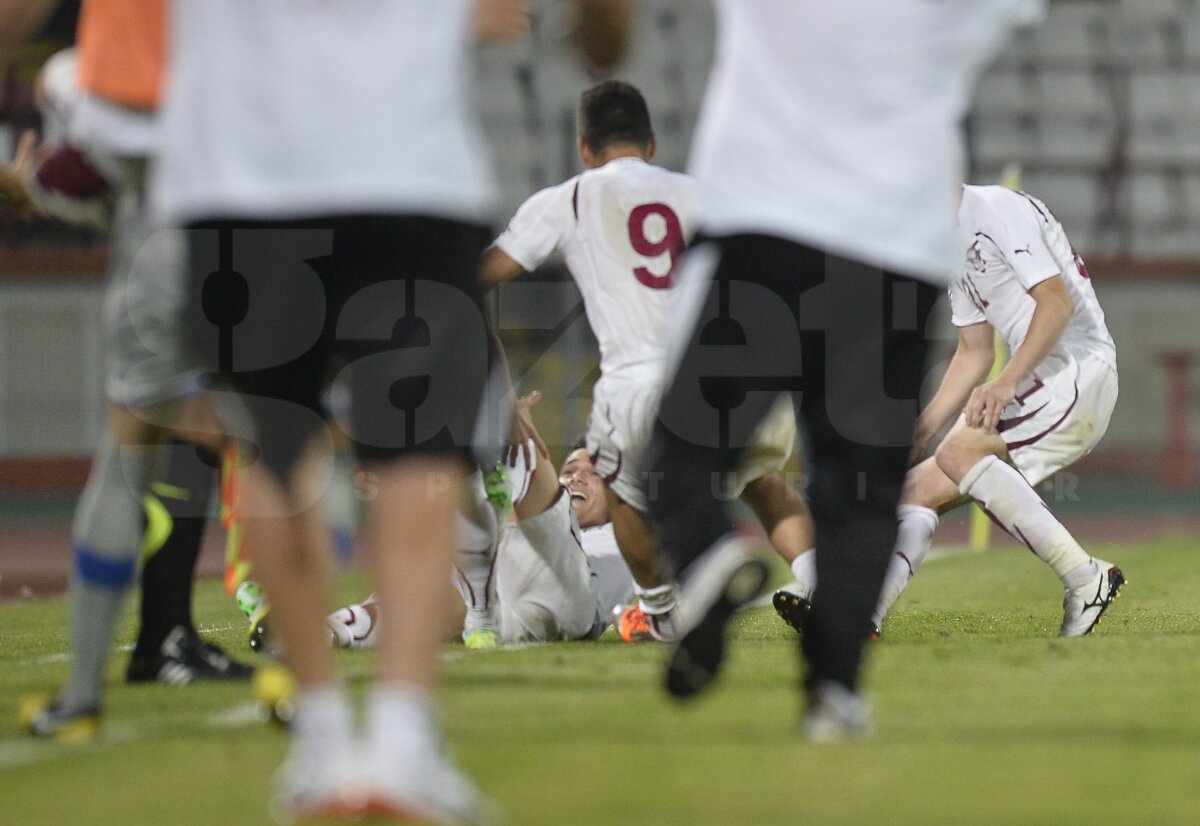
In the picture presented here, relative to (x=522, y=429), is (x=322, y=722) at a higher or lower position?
higher

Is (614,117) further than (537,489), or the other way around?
(614,117)

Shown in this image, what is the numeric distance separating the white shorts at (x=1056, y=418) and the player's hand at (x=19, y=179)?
333cm

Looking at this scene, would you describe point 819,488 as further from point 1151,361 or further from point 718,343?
point 1151,361

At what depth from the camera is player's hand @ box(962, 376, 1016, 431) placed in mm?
5676

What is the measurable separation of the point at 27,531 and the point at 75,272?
3682mm

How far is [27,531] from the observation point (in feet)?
46.5

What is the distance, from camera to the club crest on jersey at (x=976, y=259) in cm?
610

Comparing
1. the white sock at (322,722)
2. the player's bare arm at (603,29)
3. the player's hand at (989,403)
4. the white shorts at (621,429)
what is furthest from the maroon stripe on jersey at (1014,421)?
the white sock at (322,722)

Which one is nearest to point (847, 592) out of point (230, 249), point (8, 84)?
point (230, 249)

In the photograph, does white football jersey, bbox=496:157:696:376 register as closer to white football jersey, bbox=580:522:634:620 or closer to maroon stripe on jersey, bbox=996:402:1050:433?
white football jersey, bbox=580:522:634:620

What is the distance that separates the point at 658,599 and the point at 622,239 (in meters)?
1.23

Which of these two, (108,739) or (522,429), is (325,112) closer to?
(108,739)

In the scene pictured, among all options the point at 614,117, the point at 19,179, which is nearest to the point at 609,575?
the point at 614,117

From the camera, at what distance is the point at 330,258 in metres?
2.77
